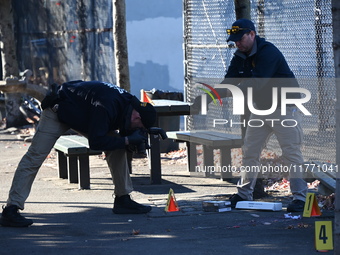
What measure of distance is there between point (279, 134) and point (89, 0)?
11.6m

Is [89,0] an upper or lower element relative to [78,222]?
upper

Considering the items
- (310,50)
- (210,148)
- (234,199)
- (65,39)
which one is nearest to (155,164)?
(210,148)

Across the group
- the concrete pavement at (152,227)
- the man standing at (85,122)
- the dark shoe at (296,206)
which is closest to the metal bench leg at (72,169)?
the concrete pavement at (152,227)

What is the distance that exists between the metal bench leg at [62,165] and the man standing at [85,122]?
11.7ft

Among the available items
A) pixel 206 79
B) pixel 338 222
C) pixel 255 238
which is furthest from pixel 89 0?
pixel 338 222

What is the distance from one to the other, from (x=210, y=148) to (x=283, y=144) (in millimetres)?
2871

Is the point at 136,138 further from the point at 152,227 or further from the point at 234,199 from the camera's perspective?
the point at 234,199

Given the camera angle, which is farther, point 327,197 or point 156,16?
point 156,16

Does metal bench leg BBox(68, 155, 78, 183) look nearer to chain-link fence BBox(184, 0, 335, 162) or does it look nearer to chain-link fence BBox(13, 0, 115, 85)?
chain-link fence BBox(184, 0, 335, 162)

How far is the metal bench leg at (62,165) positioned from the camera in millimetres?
11356

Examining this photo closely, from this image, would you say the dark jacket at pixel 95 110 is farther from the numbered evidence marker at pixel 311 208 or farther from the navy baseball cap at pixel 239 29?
the numbered evidence marker at pixel 311 208

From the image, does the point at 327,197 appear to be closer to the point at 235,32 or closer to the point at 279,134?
the point at 279,134

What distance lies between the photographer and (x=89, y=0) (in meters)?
18.9

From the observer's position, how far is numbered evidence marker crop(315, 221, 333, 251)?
6.20 m
